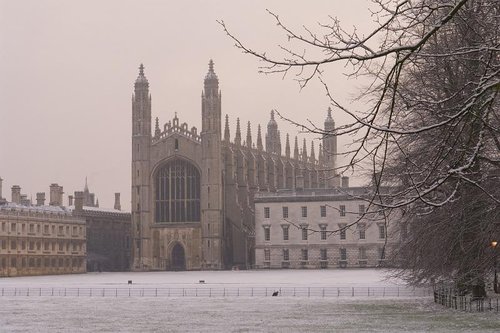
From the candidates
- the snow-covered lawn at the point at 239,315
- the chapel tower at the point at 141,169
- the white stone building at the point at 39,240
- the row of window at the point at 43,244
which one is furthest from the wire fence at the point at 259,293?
the chapel tower at the point at 141,169

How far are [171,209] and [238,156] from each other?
1077cm

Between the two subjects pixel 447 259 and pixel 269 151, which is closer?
pixel 447 259

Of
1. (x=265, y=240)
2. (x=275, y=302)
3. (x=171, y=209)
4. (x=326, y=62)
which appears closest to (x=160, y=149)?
(x=171, y=209)

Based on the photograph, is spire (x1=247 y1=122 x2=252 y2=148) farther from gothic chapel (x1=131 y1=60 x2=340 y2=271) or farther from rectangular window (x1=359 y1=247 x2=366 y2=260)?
rectangular window (x1=359 y1=247 x2=366 y2=260)

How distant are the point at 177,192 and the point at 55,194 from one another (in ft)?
62.4

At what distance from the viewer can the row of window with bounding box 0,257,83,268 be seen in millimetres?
93812

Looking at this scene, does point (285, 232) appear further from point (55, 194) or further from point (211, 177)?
point (55, 194)

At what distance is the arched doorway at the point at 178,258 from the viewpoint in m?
104

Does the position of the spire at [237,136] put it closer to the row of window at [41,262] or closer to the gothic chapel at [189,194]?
the gothic chapel at [189,194]

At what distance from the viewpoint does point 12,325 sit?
28.3m

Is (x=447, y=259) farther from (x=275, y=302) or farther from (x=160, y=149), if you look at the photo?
(x=160, y=149)

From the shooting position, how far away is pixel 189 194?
4122 inches

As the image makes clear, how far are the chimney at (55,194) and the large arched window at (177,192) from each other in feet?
51.9

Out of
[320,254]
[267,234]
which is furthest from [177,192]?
[320,254]
